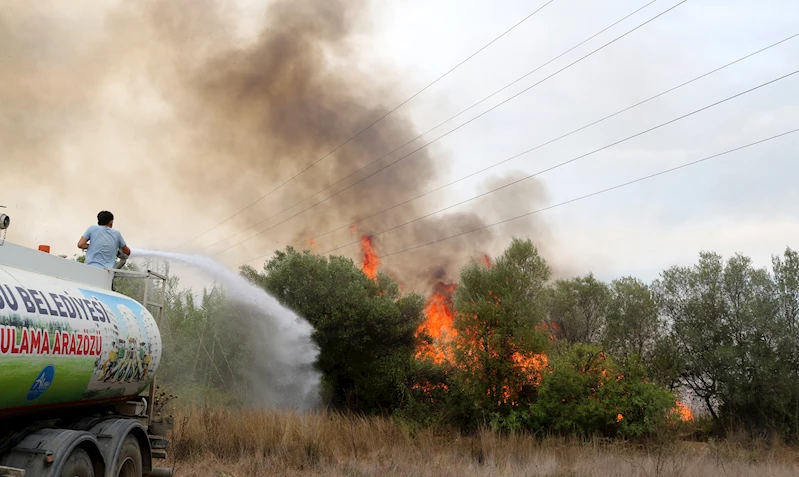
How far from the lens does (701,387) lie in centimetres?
2992

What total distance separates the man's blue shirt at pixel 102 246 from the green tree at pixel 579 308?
31.1m

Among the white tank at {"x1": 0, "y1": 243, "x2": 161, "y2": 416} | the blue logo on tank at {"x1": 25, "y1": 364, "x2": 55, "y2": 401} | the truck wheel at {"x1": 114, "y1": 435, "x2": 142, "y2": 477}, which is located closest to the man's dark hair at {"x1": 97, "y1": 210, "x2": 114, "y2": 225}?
the white tank at {"x1": 0, "y1": 243, "x2": 161, "y2": 416}

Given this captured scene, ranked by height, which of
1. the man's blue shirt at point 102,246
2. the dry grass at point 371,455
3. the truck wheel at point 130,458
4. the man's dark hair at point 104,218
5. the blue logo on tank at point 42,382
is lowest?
the dry grass at point 371,455

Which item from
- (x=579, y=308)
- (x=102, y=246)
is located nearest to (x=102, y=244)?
(x=102, y=246)

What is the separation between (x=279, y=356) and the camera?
29203 millimetres

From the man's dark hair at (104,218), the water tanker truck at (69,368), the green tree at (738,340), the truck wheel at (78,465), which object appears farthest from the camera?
the green tree at (738,340)

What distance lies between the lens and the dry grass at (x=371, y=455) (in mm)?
13016

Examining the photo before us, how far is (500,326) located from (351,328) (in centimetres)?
735

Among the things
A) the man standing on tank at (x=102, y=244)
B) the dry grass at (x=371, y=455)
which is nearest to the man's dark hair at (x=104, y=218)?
the man standing on tank at (x=102, y=244)

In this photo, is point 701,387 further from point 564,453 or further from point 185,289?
point 185,289

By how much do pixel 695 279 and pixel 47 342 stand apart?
32.9 m

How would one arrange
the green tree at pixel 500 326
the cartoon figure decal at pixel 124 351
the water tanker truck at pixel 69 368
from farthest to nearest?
the green tree at pixel 500 326 → the cartoon figure decal at pixel 124 351 → the water tanker truck at pixel 69 368

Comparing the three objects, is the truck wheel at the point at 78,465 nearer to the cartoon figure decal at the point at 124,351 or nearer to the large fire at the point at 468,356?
the cartoon figure decal at the point at 124,351

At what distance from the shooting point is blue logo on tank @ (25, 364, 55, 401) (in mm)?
5965
